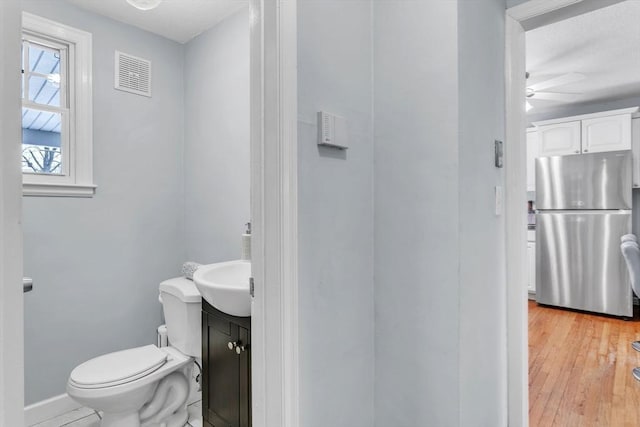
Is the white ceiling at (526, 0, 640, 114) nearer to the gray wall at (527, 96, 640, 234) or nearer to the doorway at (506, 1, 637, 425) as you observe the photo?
the gray wall at (527, 96, 640, 234)

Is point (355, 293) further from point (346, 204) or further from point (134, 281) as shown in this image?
point (134, 281)

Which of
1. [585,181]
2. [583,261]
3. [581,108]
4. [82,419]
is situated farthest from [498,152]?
[581,108]

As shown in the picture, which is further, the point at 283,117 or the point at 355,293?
the point at 355,293

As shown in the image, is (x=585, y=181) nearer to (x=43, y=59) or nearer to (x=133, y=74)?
(x=133, y=74)

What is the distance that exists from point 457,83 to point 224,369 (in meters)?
1.47

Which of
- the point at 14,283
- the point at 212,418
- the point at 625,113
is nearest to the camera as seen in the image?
the point at 14,283

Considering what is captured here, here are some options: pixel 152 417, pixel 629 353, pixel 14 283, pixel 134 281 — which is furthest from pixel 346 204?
pixel 629 353

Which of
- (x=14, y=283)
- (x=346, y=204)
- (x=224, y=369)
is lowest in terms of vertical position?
(x=224, y=369)

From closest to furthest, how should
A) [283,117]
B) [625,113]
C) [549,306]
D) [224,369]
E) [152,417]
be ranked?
[283,117], [224,369], [152,417], [625,113], [549,306]

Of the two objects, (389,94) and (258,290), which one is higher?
(389,94)

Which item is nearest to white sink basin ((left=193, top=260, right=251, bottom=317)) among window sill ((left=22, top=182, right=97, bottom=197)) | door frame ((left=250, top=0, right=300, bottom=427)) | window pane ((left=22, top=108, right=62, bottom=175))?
door frame ((left=250, top=0, right=300, bottom=427))

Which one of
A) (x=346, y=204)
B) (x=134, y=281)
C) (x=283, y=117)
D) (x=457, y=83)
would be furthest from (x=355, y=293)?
(x=134, y=281)

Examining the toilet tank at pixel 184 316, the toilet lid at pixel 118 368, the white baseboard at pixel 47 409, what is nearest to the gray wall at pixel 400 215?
the toilet tank at pixel 184 316

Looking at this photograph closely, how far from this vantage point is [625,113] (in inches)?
156
